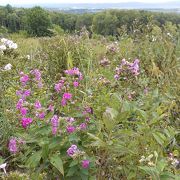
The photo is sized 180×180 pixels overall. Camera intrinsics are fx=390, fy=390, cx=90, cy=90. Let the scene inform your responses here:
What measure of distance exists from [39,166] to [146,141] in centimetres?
53

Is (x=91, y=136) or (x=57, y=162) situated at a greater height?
(x=91, y=136)

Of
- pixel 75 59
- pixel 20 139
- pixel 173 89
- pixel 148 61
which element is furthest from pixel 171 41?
pixel 20 139

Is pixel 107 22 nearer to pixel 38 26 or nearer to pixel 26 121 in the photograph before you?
pixel 38 26

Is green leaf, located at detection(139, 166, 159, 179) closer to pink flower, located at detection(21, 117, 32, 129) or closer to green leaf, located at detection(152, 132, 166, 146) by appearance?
green leaf, located at detection(152, 132, 166, 146)

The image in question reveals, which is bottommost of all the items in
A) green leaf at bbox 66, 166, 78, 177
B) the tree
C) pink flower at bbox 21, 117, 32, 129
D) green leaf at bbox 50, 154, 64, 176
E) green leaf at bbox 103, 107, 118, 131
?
the tree

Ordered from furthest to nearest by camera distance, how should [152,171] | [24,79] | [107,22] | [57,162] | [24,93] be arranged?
[107,22] < [24,79] < [24,93] < [57,162] < [152,171]

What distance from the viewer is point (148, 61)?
4.75 metres

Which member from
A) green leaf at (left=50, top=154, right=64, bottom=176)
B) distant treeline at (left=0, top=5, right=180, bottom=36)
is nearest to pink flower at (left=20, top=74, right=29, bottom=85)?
green leaf at (left=50, top=154, right=64, bottom=176)

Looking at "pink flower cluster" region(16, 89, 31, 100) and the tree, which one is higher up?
"pink flower cluster" region(16, 89, 31, 100)

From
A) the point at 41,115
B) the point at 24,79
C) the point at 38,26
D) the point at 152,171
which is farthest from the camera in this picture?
the point at 38,26

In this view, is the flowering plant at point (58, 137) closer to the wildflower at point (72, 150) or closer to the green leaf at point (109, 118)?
the wildflower at point (72, 150)

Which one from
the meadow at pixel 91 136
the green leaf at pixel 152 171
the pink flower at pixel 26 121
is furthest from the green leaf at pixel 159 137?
the pink flower at pixel 26 121

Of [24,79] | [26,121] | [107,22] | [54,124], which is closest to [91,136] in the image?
[54,124]

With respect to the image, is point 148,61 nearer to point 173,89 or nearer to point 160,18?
point 173,89
